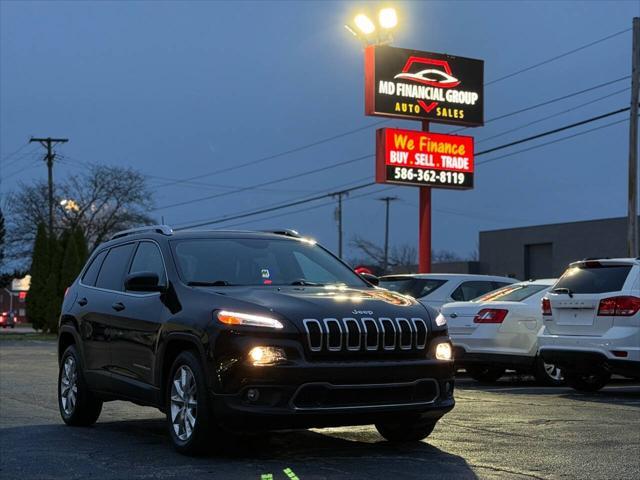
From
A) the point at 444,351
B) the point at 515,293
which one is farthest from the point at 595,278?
the point at 444,351

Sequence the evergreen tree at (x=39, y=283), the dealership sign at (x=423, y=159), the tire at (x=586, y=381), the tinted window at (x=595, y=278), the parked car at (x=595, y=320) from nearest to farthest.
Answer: the parked car at (x=595, y=320) → the tinted window at (x=595, y=278) → the tire at (x=586, y=381) → the dealership sign at (x=423, y=159) → the evergreen tree at (x=39, y=283)

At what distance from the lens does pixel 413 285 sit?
16406 mm

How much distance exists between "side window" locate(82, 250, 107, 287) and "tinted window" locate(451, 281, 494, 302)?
7.56 m

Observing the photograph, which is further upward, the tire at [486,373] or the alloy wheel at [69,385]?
the alloy wheel at [69,385]

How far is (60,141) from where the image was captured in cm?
6606

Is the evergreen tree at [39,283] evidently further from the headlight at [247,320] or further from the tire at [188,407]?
the headlight at [247,320]

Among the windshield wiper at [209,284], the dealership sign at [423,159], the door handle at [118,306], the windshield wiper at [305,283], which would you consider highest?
the dealership sign at [423,159]

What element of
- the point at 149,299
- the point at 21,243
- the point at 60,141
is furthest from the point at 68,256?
the point at 149,299

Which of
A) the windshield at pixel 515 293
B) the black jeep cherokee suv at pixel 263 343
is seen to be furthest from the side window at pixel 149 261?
the windshield at pixel 515 293

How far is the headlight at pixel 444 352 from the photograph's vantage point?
7.62m

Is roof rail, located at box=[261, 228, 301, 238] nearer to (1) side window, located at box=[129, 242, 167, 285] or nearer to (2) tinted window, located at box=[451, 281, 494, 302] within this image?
(1) side window, located at box=[129, 242, 167, 285]

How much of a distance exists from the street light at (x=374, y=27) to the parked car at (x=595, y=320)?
1887 centimetres

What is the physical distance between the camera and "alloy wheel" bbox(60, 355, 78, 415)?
31.8 ft

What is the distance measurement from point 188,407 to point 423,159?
24.1 metres
